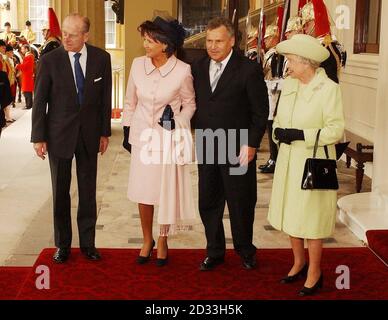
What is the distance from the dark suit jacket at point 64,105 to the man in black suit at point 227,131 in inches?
26.1

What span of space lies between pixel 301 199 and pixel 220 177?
0.69 meters

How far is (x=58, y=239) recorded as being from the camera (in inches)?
185

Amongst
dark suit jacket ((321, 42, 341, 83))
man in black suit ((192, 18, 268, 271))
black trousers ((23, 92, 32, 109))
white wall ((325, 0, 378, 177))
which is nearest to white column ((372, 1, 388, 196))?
dark suit jacket ((321, 42, 341, 83))

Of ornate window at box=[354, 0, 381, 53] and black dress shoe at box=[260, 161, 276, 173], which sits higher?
ornate window at box=[354, 0, 381, 53]

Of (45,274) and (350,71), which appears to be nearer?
(45,274)

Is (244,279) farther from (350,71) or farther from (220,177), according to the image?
(350,71)

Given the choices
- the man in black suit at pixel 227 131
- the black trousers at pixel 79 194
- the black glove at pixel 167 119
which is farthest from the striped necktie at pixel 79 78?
the man in black suit at pixel 227 131

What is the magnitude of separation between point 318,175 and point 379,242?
1.40 metres

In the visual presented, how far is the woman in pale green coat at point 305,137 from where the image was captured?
3939 millimetres

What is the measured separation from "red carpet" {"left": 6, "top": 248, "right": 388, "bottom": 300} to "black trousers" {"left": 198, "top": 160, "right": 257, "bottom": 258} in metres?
0.16

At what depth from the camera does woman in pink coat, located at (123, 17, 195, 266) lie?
4.37 metres

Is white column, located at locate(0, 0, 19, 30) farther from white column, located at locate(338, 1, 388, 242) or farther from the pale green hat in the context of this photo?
the pale green hat

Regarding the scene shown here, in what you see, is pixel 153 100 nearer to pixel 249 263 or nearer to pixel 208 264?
pixel 208 264
